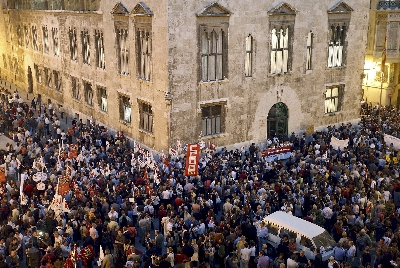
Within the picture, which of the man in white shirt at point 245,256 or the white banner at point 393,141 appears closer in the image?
the man in white shirt at point 245,256

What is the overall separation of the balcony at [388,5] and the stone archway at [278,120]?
16183mm

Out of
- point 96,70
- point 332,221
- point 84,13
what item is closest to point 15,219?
point 332,221

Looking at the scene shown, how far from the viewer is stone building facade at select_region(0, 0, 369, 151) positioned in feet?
87.9

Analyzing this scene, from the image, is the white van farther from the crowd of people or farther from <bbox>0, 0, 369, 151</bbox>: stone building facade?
<bbox>0, 0, 369, 151</bbox>: stone building facade

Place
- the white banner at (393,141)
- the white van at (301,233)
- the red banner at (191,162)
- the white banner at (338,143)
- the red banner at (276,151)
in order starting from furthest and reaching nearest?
the white banner at (338,143)
the white banner at (393,141)
the red banner at (276,151)
the red banner at (191,162)
the white van at (301,233)

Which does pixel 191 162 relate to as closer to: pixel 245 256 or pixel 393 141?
pixel 245 256

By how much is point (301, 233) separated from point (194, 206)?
4518 mm

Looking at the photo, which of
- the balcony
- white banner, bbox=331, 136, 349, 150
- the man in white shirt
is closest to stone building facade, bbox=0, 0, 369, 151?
white banner, bbox=331, 136, 349, 150

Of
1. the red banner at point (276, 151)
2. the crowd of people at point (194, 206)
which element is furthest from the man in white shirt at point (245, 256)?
the red banner at point (276, 151)

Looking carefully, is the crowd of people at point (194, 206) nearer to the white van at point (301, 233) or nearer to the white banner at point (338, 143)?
the white van at point (301, 233)

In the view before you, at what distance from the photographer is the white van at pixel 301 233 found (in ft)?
53.3

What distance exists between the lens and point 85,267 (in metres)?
16.4

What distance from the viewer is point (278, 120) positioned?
31516 mm

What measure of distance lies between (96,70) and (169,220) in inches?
774
